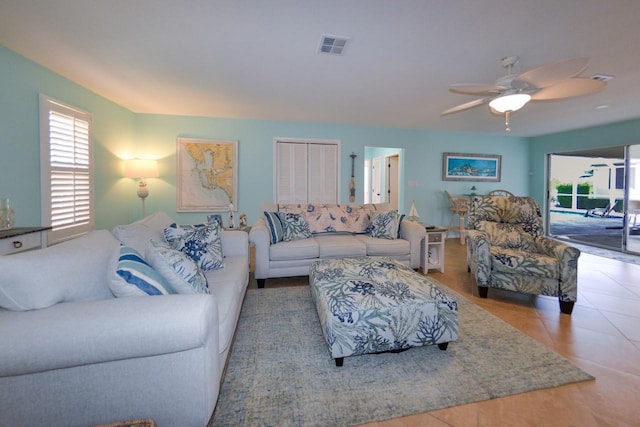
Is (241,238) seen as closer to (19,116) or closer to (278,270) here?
(278,270)

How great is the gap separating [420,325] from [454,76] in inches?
102

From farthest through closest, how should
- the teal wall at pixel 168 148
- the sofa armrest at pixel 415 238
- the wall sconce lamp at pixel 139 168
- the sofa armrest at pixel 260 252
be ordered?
the wall sconce lamp at pixel 139 168 → the sofa armrest at pixel 415 238 → the sofa armrest at pixel 260 252 → the teal wall at pixel 168 148

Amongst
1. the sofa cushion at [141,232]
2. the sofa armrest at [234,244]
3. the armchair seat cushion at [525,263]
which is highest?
the sofa cushion at [141,232]

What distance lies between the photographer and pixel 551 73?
6.23 feet

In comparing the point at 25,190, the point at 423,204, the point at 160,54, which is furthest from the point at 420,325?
the point at 423,204

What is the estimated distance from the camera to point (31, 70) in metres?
2.67

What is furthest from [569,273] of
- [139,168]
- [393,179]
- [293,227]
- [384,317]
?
[139,168]

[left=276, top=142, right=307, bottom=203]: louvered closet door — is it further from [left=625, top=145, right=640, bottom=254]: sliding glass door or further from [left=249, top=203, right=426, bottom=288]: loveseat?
[left=625, top=145, right=640, bottom=254]: sliding glass door

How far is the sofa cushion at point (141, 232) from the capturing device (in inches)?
69.3

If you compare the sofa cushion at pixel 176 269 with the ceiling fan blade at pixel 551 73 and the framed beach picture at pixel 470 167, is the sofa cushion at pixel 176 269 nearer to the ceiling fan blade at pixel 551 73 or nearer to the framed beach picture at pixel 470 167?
the ceiling fan blade at pixel 551 73

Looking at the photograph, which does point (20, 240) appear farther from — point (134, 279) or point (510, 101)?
point (510, 101)

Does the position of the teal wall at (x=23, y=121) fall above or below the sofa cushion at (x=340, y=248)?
above

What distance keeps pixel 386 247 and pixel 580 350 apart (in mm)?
1809

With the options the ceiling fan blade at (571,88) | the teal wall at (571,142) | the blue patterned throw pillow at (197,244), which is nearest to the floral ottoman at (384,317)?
the blue patterned throw pillow at (197,244)
